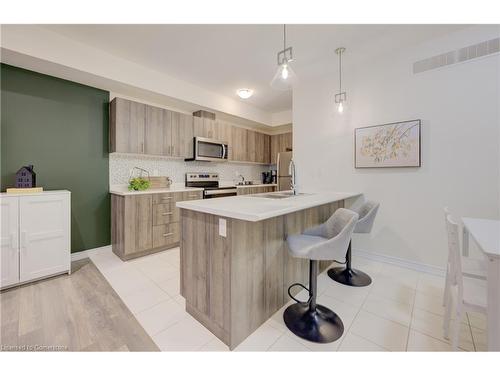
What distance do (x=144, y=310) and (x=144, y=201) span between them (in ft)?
5.10

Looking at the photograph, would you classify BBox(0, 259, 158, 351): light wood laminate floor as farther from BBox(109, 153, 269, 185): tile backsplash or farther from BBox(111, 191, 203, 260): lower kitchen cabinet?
BBox(109, 153, 269, 185): tile backsplash

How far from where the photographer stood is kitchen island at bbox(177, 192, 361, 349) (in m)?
1.36

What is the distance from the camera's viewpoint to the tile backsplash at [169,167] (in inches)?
129

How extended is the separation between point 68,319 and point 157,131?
2.60 m

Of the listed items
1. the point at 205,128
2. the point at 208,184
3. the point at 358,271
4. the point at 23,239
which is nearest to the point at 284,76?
the point at 358,271

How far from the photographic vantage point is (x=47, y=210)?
229 cm

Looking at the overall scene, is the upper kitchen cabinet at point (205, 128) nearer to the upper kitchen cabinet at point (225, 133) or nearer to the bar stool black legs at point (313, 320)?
the upper kitchen cabinet at point (225, 133)

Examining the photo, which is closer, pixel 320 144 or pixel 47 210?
pixel 47 210

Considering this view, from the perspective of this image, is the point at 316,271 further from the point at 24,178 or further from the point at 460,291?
the point at 24,178

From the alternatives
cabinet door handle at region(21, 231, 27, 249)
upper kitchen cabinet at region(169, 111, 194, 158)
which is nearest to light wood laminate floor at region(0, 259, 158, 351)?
cabinet door handle at region(21, 231, 27, 249)

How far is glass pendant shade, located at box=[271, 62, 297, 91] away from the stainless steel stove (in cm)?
243

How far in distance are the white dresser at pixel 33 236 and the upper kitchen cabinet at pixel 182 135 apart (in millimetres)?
1673
